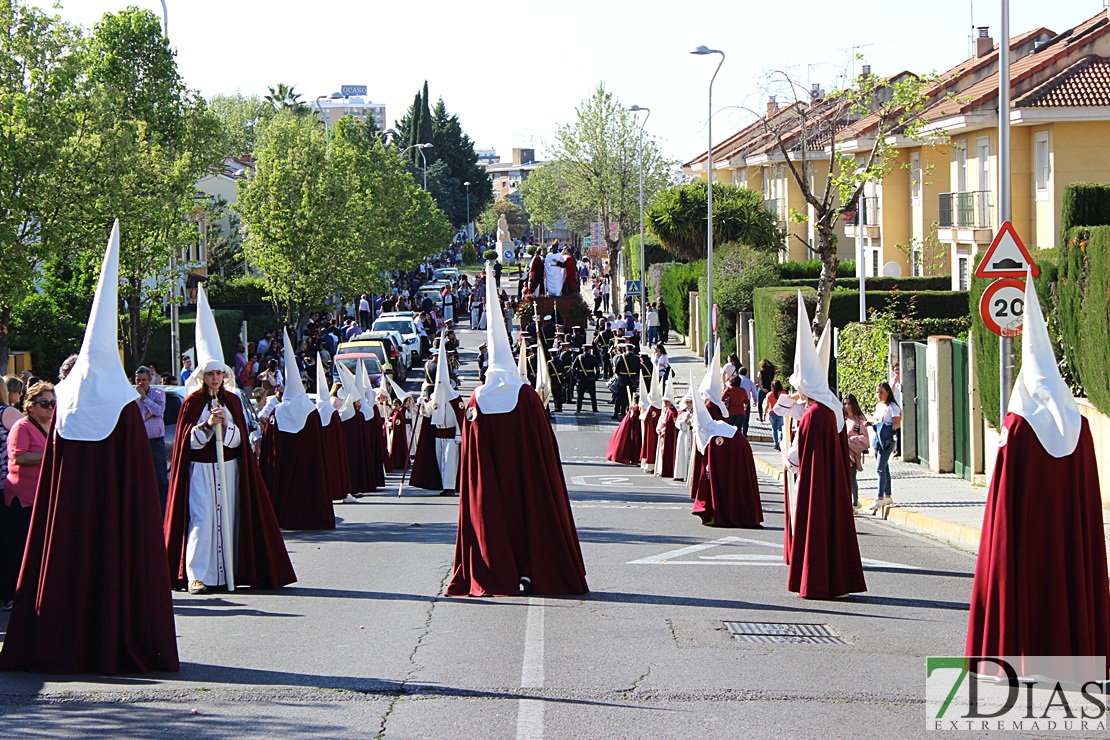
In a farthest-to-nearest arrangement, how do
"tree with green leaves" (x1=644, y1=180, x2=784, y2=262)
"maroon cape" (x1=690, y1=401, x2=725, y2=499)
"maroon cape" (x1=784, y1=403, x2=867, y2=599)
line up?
"tree with green leaves" (x1=644, y1=180, x2=784, y2=262)
"maroon cape" (x1=690, y1=401, x2=725, y2=499)
"maroon cape" (x1=784, y1=403, x2=867, y2=599)

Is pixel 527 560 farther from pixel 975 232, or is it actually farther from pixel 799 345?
pixel 975 232

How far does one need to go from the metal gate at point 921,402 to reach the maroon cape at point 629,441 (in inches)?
186

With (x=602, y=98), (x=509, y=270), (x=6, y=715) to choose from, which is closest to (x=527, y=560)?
(x=6, y=715)

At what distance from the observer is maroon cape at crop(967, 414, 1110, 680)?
7.80 m

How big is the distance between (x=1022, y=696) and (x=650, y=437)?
16233 millimetres

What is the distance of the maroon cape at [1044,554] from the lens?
7797 mm

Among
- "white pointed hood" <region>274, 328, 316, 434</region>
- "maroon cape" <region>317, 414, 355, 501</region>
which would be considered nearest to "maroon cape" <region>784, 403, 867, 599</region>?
"white pointed hood" <region>274, 328, 316, 434</region>

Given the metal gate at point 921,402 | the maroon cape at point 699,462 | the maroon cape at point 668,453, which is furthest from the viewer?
the maroon cape at point 668,453

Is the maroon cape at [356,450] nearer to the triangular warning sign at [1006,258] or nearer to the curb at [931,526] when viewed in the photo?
the curb at [931,526]

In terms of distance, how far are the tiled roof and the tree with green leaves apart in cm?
1616

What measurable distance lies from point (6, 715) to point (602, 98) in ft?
211

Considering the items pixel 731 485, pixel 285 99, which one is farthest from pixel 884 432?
pixel 285 99

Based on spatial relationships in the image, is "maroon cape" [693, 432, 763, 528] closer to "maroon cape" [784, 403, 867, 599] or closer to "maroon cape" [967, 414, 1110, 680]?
"maroon cape" [784, 403, 867, 599]

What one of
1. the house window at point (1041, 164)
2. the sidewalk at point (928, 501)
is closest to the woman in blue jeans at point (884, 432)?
the sidewalk at point (928, 501)
